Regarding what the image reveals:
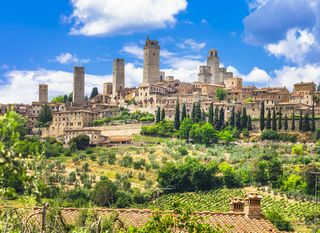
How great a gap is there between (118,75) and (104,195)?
57771 millimetres

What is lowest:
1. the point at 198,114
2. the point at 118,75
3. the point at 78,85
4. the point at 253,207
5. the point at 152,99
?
the point at 253,207

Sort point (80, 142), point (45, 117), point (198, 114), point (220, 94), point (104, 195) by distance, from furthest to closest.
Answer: point (220, 94), point (45, 117), point (198, 114), point (80, 142), point (104, 195)

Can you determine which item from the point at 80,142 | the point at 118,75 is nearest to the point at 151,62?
the point at 118,75

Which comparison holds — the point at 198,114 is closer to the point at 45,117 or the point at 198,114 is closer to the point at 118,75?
the point at 45,117

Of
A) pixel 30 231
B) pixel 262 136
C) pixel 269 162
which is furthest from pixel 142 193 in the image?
pixel 30 231

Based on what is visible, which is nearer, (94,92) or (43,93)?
(43,93)

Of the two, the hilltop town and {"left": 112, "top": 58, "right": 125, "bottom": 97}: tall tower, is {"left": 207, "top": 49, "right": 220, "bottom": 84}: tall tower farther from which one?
{"left": 112, "top": 58, "right": 125, "bottom": 97}: tall tower

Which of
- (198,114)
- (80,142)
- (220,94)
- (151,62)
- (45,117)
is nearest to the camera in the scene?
(80,142)

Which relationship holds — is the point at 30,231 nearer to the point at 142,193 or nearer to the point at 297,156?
the point at 142,193

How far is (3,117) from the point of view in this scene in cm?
566

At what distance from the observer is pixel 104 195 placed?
47438 mm

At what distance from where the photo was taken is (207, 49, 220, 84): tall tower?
Answer: 111500 millimetres

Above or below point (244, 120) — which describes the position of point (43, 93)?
above

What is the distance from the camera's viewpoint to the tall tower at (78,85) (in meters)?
101
